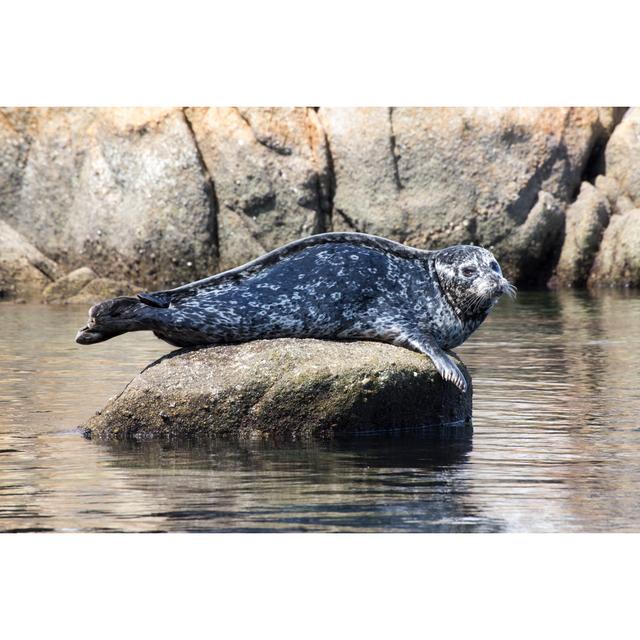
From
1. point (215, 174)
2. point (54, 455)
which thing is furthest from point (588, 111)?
point (54, 455)

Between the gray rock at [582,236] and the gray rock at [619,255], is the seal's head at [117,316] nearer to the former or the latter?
the gray rock at [619,255]

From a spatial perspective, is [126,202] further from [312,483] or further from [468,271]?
[312,483]

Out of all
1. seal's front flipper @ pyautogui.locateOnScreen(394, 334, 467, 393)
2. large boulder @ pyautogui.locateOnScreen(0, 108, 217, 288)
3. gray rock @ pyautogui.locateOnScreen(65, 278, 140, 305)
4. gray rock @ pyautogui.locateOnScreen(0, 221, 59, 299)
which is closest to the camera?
seal's front flipper @ pyautogui.locateOnScreen(394, 334, 467, 393)

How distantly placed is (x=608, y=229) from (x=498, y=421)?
60.0 ft

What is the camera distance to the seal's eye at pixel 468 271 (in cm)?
1082

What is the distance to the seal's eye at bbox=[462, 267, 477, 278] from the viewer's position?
35.5ft

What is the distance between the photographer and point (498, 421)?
10562mm

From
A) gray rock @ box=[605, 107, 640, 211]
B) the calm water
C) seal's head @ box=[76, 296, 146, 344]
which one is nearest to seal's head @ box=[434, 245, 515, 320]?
the calm water

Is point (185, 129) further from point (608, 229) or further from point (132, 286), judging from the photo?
point (608, 229)

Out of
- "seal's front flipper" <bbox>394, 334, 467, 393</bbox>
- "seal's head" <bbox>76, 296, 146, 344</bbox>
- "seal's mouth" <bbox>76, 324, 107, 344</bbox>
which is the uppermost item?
"seal's head" <bbox>76, 296, 146, 344</bbox>

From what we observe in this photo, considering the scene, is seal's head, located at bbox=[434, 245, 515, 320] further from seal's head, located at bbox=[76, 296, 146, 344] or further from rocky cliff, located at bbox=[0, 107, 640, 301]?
rocky cliff, located at bbox=[0, 107, 640, 301]

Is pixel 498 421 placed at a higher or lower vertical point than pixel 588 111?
lower

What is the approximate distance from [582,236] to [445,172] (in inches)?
126

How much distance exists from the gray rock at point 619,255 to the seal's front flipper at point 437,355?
1783 cm
